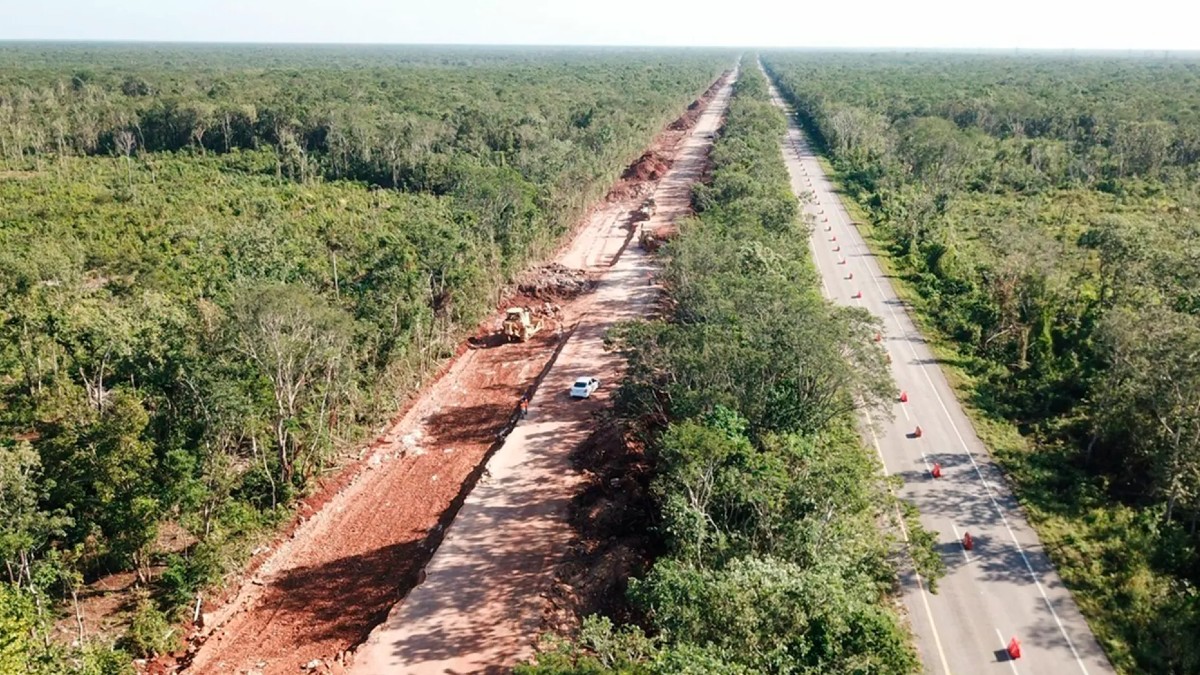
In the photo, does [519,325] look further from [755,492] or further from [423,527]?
[755,492]

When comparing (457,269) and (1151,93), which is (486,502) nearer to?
(457,269)

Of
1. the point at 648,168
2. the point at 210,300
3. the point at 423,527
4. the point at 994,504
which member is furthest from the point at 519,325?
the point at 648,168

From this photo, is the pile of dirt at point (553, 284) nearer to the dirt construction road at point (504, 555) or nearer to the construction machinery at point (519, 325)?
the construction machinery at point (519, 325)

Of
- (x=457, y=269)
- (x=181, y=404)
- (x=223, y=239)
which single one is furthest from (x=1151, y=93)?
(x=181, y=404)

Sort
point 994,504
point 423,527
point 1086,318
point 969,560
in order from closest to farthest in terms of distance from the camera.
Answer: point 969,560 → point 994,504 → point 423,527 → point 1086,318

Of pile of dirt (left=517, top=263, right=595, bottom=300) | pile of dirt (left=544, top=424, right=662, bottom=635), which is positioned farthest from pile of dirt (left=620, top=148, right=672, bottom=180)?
pile of dirt (left=544, top=424, right=662, bottom=635)

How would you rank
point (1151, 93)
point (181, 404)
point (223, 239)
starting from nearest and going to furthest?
point (181, 404), point (223, 239), point (1151, 93)
